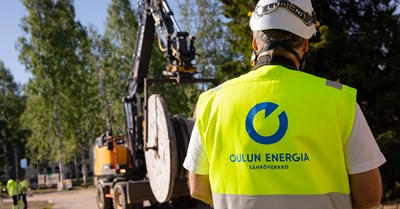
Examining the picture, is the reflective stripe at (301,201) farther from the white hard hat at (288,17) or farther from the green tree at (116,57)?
the green tree at (116,57)

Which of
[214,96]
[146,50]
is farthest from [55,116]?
[214,96]

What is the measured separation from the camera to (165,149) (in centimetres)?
1049

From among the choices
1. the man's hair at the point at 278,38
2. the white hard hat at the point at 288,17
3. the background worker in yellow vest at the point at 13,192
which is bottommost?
the background worker in yellow vest at the point at 13,192

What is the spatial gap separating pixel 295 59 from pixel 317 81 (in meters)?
0.20

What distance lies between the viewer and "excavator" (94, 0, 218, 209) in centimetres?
1067

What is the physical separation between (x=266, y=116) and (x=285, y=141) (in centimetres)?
11

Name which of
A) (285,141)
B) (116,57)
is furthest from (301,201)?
(116,57)

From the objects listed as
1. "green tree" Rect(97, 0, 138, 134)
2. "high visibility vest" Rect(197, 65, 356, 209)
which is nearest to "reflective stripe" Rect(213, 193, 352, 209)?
"high visibility vest" Rect(197, 65, 356, 209)

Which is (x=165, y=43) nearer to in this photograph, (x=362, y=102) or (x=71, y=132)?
(x=362, y=102)

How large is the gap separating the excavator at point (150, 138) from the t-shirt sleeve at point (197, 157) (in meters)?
8.19

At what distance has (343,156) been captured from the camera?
1773mm

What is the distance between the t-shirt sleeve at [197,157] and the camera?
6.81 ft

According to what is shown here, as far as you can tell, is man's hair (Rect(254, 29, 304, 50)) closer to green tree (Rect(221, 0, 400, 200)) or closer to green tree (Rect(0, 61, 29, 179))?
green tree (Rect(221, 0, 400, 200))

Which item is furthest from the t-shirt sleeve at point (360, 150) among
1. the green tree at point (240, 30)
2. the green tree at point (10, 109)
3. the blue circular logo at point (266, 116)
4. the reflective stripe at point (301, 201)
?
the green tree at point (10, 109)
